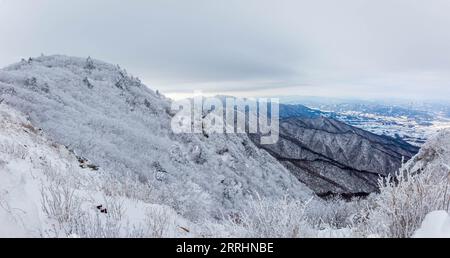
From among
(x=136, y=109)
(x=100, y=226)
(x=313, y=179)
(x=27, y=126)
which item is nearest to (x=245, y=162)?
(x=136, y=109)

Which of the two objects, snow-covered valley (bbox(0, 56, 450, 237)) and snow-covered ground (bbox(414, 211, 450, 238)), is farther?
snow-covered valley (bbox(0, 56, 450, 237))

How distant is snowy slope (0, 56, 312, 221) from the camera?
1520 centimetres

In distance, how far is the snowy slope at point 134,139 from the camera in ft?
49.9

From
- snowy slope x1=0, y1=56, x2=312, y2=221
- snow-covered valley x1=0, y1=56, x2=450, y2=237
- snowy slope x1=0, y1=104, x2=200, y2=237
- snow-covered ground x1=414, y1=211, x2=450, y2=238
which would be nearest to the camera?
snow-covered ground x1=414, y1=211, x2=450, y2=238

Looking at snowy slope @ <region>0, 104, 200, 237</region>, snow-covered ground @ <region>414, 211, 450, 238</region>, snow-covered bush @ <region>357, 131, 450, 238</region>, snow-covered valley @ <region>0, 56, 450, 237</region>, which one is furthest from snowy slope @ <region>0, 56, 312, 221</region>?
snow-covered ground @ <region>414, 211, 450, 238</region>

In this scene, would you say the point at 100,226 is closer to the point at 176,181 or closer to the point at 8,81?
the point at 176,181

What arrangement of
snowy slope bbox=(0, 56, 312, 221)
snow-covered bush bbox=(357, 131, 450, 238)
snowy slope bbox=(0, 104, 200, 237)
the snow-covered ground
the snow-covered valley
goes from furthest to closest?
snowy slope bbox=(0, 56, 312, 221) < the snow-covered valley < snowy slope bbox=(0, 104, 200, 237) < snow-covered bush bbox=(357, 131, 450, 238) < the snow-covered ground

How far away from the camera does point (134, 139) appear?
758 inches

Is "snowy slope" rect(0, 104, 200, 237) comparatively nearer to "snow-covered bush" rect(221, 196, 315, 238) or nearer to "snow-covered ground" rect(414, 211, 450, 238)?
"snow-covered bush" rect(221, 196, 315, 238)

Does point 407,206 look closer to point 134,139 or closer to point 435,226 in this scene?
point 435,226

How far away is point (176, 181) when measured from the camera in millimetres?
17234

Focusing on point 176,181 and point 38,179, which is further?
point 176,181

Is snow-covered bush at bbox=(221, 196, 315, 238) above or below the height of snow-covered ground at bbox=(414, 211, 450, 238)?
below

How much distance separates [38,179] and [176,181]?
37.2 ft
